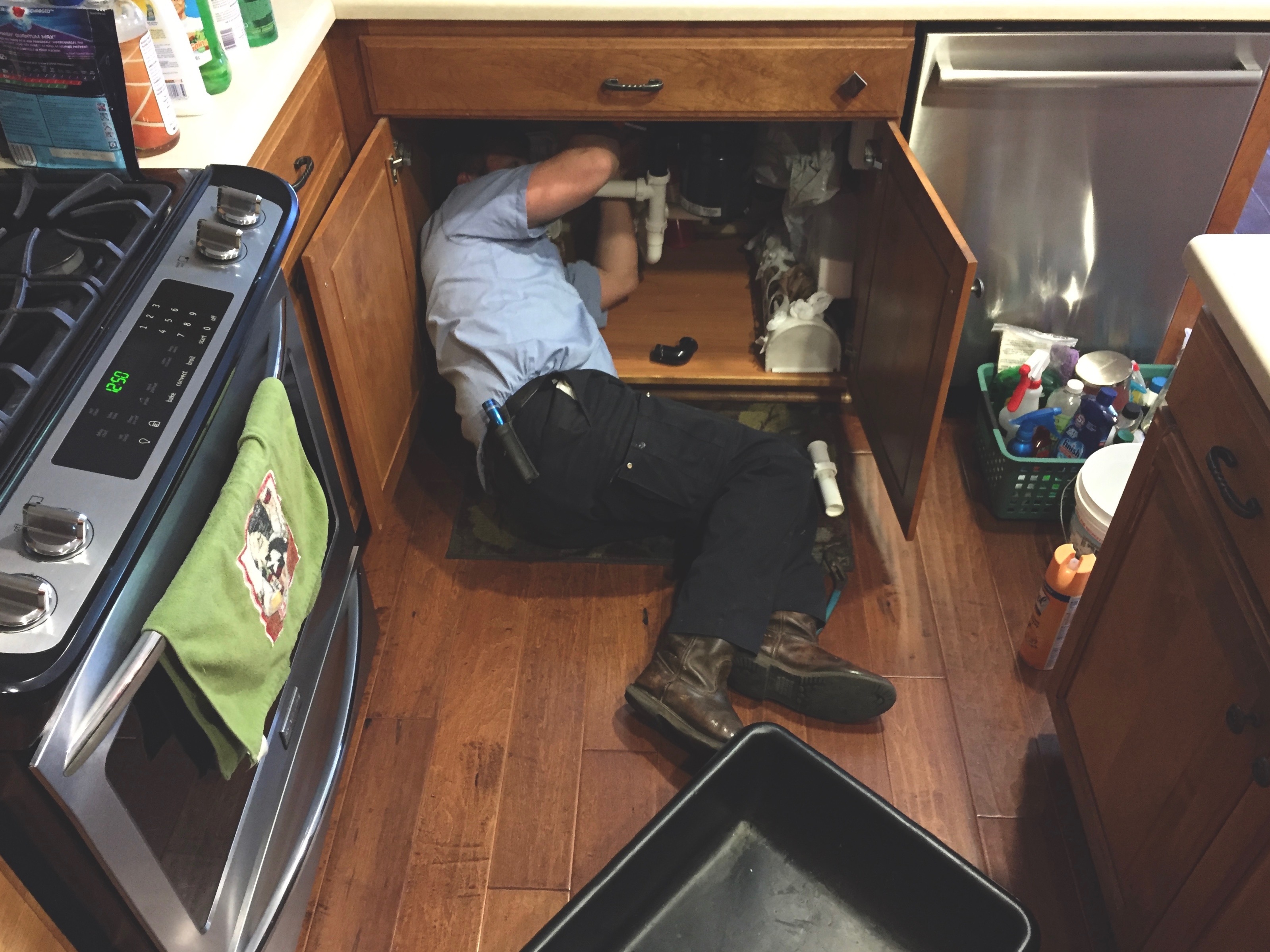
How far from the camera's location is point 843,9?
1.48 metres

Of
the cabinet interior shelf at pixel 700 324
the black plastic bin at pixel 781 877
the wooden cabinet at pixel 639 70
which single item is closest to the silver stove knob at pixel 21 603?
the black plastic bin at pixel 781 877

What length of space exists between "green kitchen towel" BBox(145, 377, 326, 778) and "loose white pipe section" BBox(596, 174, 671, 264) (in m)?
1.06

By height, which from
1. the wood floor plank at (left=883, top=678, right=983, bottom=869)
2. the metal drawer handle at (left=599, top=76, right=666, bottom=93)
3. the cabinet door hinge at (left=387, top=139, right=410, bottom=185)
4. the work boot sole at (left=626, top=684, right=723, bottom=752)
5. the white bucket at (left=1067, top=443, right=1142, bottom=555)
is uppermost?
the metal drawer handle at (left=599, top=76, right=666, bottom=93)

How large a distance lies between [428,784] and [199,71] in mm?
964

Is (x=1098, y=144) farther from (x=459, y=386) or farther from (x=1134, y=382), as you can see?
(x=459, y=386)

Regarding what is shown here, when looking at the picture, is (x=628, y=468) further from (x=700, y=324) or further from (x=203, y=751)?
Answer: (x=203, y=751)

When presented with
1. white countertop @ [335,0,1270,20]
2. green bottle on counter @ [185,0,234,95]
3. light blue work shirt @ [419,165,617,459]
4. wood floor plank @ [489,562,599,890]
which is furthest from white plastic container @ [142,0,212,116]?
wood floor plank @ [489,562,599,890]

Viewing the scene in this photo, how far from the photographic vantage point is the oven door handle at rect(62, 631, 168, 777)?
2.44ft

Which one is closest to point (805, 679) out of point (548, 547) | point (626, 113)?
point (548, 547)

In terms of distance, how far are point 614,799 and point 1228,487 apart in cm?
87

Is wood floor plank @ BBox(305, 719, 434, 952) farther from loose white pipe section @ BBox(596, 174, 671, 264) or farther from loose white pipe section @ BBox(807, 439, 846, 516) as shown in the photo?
loose white pipe section @ BBox(596, 174, 671, 264)

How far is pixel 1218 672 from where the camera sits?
946 millimetres

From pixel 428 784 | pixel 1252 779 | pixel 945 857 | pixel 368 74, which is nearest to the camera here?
pixel 1252 779

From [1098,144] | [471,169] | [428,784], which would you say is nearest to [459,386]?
[471,169]
